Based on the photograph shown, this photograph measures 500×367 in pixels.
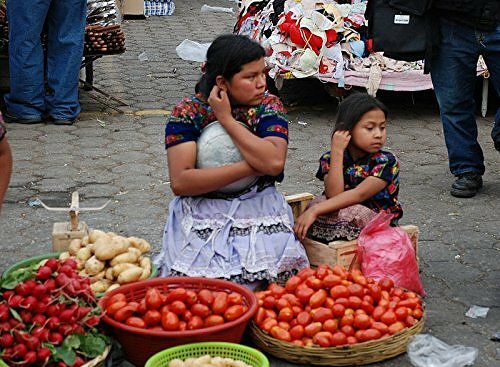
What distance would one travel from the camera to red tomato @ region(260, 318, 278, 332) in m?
3.65

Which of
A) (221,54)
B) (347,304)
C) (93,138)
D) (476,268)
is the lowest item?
(93,138)

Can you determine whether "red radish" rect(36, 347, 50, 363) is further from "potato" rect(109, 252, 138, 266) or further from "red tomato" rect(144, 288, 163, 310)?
"potato" rect(109, 252, 138, 266)

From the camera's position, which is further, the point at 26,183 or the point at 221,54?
the point at 26,183

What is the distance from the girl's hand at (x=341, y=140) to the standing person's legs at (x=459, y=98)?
1.44 metres

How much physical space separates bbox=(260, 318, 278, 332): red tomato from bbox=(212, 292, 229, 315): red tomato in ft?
0.63

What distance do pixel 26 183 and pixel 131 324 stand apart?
287cm

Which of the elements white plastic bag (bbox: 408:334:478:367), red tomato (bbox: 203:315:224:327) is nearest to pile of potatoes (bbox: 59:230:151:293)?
red tomato (bbox: 203:315:224:327)

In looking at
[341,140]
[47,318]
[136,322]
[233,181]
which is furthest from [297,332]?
[341,140]

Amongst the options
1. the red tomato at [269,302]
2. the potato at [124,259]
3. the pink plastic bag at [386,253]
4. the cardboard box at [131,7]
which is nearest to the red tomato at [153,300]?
the potato at [124,259]

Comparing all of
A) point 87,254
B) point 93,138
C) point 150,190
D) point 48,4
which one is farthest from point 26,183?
point 87,254

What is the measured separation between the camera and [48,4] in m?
7.22

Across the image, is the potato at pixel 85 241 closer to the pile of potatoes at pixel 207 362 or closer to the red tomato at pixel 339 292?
the pile of potatoes at pixel 207 362

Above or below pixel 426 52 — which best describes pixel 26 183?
below

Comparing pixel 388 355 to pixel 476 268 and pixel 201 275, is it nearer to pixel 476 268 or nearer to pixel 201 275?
pixel 201 275
